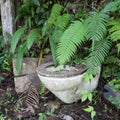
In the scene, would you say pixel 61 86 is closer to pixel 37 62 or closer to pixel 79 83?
pixel 79 83

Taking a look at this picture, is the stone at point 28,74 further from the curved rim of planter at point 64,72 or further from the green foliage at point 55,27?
the curved rim of planter at point 64,72

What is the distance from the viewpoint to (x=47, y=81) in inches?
118

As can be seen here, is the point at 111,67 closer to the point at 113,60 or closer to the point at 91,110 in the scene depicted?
the point at 113,60

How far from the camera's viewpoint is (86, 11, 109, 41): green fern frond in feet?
9.48

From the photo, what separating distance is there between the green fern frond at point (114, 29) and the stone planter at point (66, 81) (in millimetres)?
482

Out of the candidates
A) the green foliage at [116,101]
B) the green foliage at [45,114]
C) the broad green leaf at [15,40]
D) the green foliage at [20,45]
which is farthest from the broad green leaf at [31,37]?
the green foliage at [116,101]

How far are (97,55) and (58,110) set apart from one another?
774 mm

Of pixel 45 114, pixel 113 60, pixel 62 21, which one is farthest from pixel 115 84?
pixel 62 21

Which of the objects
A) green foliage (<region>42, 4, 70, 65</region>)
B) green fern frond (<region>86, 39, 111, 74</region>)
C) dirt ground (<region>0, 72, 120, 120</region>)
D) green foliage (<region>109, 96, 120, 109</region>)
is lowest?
dirt ground (<region>0, 72, 120, 120</region>)

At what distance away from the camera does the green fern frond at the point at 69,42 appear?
2977 millimetres

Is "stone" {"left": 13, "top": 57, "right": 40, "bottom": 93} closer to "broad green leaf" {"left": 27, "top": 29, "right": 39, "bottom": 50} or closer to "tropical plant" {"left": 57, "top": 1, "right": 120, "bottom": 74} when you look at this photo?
"broad green leaf" {"left": 27, "top": 29, "right": 39, "bottom": 50}

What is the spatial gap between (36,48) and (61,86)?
3.11ft

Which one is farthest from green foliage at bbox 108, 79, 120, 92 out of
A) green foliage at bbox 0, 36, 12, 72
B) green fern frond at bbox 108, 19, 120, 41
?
green foliage at bbox 0, 36, 12, 72

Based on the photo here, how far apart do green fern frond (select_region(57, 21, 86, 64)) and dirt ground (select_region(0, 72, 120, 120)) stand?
570 mm
